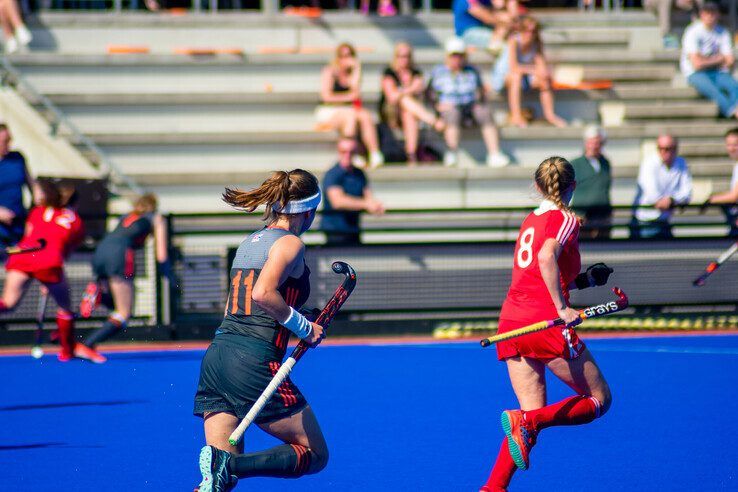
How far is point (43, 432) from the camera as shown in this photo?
328 inches

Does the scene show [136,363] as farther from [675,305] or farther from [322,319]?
[322,319]

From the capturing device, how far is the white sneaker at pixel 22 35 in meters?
16.2

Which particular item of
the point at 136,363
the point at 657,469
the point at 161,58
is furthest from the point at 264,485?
the point at 161,58

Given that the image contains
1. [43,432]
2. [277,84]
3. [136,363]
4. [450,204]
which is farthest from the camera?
[277,84]

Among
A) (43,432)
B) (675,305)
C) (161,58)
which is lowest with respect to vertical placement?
(675,305)

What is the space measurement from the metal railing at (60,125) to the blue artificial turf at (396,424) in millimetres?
3389

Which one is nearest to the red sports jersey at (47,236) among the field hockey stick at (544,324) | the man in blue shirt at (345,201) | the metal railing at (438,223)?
the metal railing at (438,223)

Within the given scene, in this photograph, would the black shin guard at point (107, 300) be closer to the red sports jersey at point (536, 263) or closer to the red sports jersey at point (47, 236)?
the red sports jersey at point (47, 236)

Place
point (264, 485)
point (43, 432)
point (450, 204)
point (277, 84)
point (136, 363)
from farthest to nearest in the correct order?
point (277, 84)
point (450, 204)
point (136, 363)
point (43, 432)
point (264, 485)

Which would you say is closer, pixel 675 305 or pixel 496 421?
pixel 496 421

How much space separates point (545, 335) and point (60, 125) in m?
10.9

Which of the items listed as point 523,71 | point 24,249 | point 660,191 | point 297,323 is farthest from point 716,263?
point 297,323

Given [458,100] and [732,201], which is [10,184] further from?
[732,201]

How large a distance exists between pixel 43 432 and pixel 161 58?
29.3 ft
